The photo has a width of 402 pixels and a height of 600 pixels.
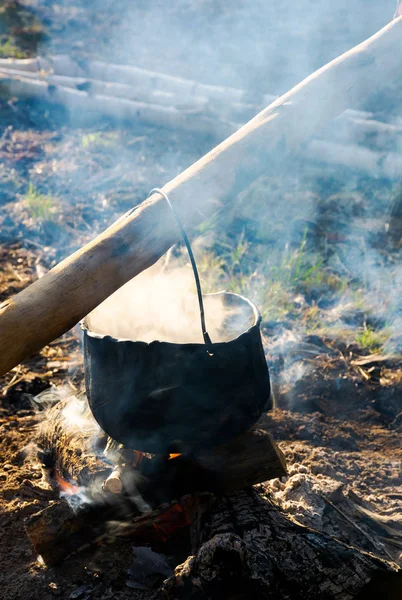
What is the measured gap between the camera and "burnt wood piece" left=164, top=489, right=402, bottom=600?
5.98ft

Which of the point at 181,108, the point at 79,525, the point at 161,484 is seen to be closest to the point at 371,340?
the point at 161,484

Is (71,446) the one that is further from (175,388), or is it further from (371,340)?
(371,340)

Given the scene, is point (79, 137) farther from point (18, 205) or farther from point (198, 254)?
point (198, 254)

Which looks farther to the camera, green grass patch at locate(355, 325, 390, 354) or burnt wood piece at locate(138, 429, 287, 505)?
green grass patch at locate(355, 325, 390, 354)

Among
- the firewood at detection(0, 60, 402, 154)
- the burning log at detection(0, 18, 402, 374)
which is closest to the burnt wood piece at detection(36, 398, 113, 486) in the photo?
the burning log at detection(0, 18, 402, 374)

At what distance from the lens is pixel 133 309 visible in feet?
8.53

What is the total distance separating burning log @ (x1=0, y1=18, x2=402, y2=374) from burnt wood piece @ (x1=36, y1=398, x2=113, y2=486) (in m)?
0.81

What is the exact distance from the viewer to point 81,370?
3.57 meters

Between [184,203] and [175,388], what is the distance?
652mm

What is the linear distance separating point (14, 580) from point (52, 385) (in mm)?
1393

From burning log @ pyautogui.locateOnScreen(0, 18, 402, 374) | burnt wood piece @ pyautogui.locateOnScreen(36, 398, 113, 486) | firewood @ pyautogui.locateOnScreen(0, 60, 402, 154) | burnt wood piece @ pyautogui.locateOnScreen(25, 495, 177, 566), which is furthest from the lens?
firewood @ pyautogui.locateOnScreen(0, 60, 402, 154)

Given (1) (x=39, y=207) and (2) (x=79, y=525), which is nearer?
(2) (x=79, y=525)

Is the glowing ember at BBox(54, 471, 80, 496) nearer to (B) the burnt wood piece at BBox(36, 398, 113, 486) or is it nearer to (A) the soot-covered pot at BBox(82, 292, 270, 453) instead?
(B) the burnt wood piece at BBox(36, 398, 113, 486)

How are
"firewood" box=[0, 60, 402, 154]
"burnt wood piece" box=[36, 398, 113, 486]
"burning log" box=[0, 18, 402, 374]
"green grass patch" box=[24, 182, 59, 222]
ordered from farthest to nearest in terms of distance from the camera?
"firewood" box=[0, 60, 402, 154], "green grass patch" box=[24, 182, 59, 222], "burnt wood piece" box=[36, 398, 113, 486], "burning log" box=[0, 18, 402, 374]
